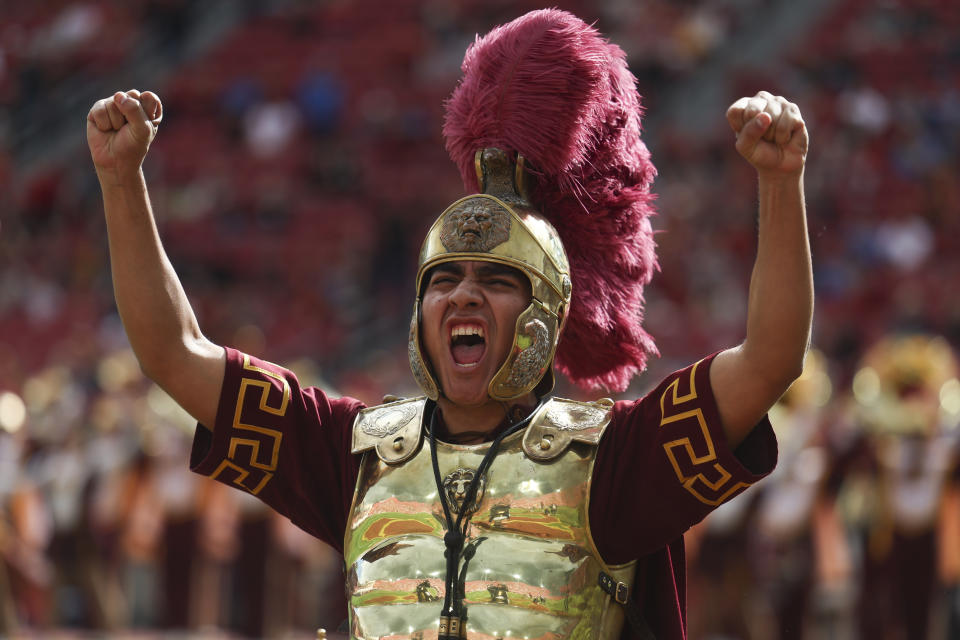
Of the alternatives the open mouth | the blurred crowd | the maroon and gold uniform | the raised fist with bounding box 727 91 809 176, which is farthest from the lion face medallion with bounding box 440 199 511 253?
the blurred crowd

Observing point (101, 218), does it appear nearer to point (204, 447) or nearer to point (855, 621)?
point (855, 621)

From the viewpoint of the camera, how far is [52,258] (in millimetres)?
15969

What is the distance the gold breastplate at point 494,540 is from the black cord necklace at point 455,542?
1 cm

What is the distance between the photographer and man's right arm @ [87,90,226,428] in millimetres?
3182

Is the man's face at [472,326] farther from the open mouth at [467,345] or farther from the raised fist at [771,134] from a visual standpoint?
the raised fist at [771,134]

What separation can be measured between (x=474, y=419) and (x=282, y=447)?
1.36ft

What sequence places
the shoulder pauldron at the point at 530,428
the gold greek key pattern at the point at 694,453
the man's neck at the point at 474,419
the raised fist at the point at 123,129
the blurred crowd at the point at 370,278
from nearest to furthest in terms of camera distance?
the gold greek key pattern at the point at 694,453 → the raised fist at the point at 123,129 → the shoulder pauldron at the point at 530,428 → the man's neck at the point at 474,419 → the blurred crowd at the point at 370,278

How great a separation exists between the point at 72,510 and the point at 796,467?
17.5 ft

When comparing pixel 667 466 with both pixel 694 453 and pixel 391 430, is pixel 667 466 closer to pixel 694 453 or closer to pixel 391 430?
pixel 694 453

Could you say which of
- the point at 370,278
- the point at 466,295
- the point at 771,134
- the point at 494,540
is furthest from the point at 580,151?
the point at 370,278

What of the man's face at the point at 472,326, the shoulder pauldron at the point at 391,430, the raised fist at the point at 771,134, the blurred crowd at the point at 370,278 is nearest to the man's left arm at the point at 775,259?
the raised fist at the point at 771,134

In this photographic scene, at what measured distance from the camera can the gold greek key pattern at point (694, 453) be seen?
3.05 meters

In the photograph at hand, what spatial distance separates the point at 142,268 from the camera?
3240 mm

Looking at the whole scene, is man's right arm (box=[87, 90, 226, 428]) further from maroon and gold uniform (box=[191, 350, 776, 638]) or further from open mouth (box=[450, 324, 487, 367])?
open mouth (box=[450, 324, 487, 367])
